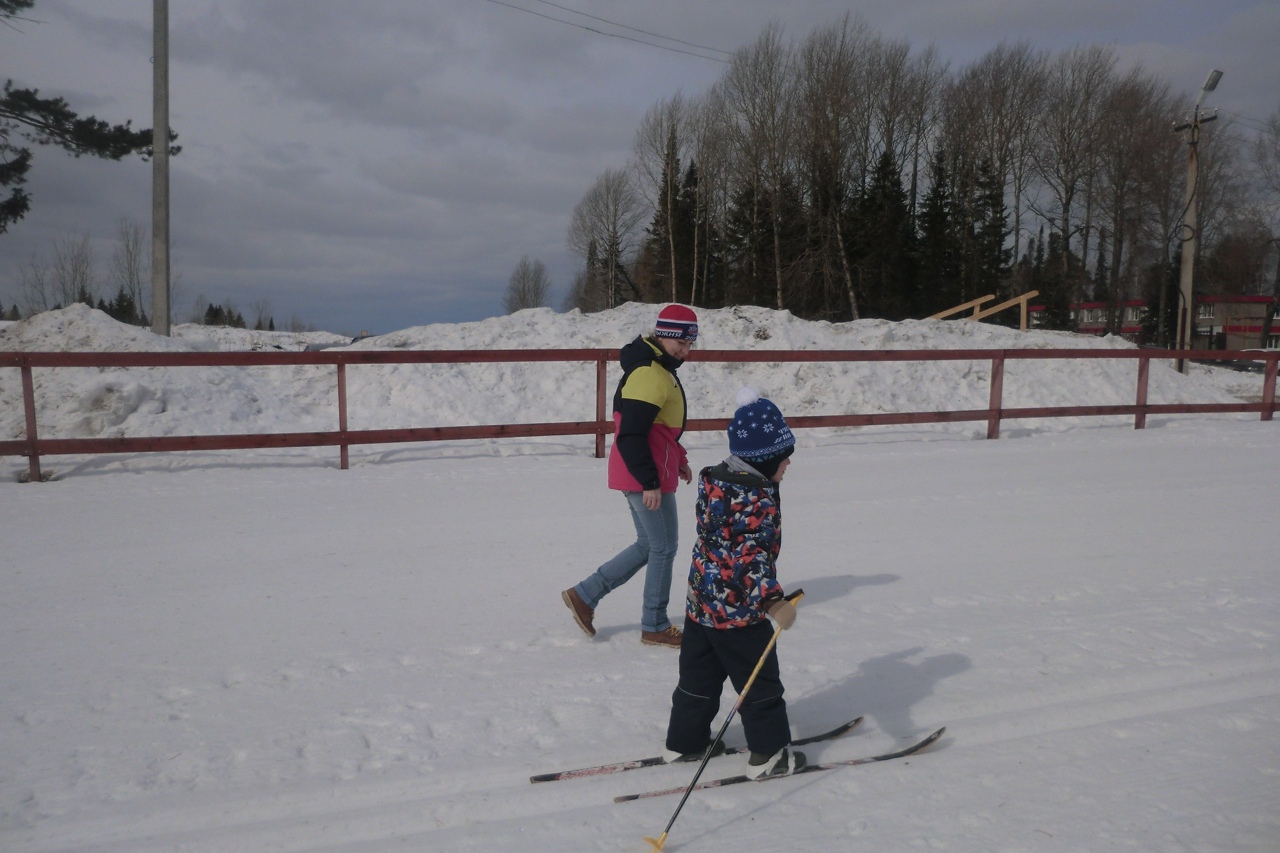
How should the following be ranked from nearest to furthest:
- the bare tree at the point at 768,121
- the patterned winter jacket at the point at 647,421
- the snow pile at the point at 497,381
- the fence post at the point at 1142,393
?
the patterned winter jacket at the point at 647,421 → the snow pile at the point at 497,381 → the fence post at the point at 1142,393 → the bare tree at the point at 768,121

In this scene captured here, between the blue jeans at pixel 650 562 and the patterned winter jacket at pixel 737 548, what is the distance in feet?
3.35

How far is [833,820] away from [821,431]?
9935mm

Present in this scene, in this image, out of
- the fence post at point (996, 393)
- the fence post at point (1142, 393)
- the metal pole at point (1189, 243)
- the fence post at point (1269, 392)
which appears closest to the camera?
the fence post at point (996, 393)

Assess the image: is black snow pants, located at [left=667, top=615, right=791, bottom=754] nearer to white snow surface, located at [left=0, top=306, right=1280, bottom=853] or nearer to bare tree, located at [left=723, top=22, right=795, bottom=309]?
white snow surface, located at [left=0, top=306, right=1280, bottom=853]

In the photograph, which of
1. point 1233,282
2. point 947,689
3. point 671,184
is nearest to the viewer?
point 947,689

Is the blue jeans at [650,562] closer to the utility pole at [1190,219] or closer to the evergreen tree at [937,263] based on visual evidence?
the utility pole at [1190,219]

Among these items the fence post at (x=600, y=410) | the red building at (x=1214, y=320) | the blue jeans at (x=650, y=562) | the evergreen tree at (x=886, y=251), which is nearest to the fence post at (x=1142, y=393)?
the fence post at (x=600, y=410)

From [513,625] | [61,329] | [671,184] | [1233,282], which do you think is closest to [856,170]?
[671,184]

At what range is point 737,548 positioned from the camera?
9.55ft

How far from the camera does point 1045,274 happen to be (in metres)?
39.8

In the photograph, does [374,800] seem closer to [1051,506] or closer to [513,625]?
[513,625]

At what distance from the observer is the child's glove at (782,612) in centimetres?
271

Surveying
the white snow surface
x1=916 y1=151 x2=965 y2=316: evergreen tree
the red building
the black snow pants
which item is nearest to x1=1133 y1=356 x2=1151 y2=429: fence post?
the white snow surface

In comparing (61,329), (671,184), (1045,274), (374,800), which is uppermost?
(671,184)
